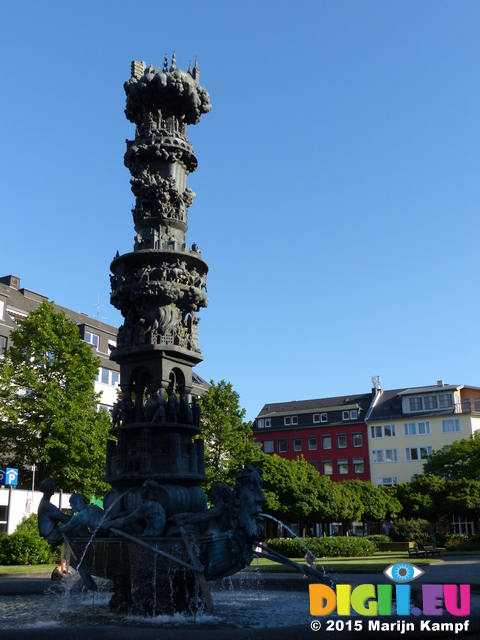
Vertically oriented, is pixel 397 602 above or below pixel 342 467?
below

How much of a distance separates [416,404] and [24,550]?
61.8m

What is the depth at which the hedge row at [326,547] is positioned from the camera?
→ 37156 mm

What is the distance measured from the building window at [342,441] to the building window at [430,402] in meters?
10.6

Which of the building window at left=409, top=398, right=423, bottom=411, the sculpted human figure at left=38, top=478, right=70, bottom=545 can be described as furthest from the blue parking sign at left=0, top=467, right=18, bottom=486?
the building window at left=409, top=398, right=423, bottom=411

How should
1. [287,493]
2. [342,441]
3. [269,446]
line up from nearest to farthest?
[287,493] < [342,441] < [269,446]

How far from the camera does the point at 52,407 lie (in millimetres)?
38531

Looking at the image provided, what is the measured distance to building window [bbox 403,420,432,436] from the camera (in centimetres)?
8219

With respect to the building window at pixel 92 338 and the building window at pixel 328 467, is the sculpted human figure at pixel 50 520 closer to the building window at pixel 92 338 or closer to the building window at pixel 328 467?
the building window at pixel 92 338

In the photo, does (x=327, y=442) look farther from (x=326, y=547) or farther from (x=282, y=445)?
(x=326, y=547)

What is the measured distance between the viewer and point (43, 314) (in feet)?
140

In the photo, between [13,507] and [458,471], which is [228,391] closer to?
[13,507]

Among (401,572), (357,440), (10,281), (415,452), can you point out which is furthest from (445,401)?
(401,572)

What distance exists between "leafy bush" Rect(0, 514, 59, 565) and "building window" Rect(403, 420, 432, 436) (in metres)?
58.8

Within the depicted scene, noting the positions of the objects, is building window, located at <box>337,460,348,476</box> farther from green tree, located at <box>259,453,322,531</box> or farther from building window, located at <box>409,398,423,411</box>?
green tree, located at <box>259,453,322,531</box>
